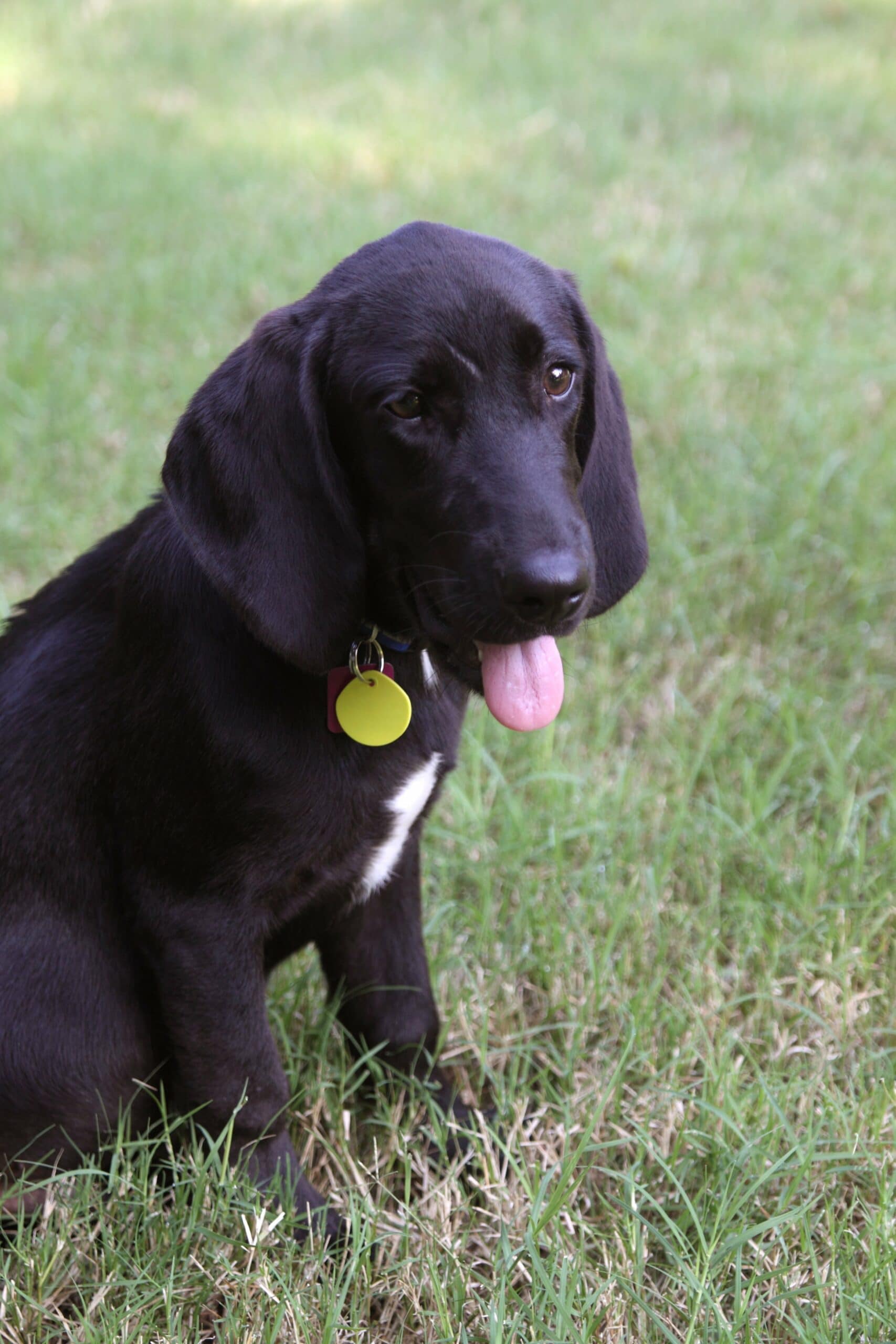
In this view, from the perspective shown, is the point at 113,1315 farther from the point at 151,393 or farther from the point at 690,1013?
the point at 151,393

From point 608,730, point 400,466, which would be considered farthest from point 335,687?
point 608,730

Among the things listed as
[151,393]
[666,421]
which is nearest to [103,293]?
[151,393]

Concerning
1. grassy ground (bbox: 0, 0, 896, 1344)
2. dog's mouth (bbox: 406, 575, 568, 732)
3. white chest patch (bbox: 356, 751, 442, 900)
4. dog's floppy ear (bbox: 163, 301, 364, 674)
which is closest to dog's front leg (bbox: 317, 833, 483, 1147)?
grassy ground (bbox: 0, 0, 896, 1344)

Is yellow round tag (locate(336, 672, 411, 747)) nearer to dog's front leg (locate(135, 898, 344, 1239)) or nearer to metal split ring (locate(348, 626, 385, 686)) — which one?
metal split ring (locate(348, 626, 385, 686))

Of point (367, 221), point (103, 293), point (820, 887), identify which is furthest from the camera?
point (367, 221)

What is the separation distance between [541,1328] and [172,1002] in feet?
2.13

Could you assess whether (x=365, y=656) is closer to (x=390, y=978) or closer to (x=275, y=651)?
(x=275, y=651)

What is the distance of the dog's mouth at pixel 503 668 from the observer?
64.5 inches

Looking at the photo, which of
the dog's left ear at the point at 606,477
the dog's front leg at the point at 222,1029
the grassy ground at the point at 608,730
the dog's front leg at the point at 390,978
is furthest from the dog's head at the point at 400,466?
the grassy ground at the point at 608,730

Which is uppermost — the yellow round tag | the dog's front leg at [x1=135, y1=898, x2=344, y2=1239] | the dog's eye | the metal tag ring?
the dog's eye

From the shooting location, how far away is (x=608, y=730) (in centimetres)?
286

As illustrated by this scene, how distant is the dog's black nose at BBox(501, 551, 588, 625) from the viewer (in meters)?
1.49

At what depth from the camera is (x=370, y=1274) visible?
1.78 meters

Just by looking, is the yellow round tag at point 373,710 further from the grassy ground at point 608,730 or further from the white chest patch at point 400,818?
the grassy ground at point 608,730
